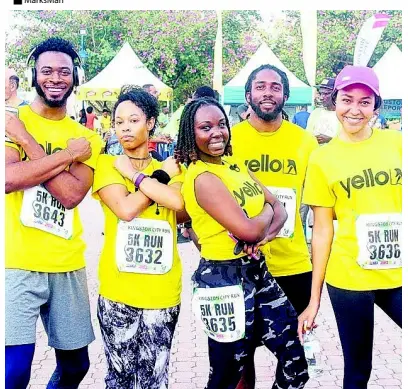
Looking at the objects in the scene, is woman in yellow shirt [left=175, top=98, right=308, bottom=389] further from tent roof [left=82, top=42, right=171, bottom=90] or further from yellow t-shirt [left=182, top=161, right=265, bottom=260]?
tent roof [left=82, top=42, right=171, bottom=90]

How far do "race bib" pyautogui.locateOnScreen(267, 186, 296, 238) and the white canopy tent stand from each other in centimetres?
909

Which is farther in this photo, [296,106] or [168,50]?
[168,50]

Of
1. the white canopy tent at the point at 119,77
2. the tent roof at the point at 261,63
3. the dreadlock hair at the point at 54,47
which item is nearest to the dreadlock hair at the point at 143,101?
the dreadlock hair at the point at 54,47

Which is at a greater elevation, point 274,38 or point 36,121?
point 274,38

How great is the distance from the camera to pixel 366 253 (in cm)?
273

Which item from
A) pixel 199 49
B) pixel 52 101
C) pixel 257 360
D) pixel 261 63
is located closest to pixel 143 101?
pixel 52 101

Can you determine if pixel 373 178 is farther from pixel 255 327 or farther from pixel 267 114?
pixel 255 327

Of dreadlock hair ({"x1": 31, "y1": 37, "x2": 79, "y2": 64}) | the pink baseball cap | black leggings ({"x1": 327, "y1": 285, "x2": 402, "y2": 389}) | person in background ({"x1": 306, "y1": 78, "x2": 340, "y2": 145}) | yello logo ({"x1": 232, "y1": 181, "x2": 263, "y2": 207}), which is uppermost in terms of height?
person in background ({"x1": 306, "y1": 78, "x2": 340, "y2": 145})

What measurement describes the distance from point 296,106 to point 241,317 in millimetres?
7841

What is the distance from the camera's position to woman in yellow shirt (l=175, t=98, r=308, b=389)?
2654mm

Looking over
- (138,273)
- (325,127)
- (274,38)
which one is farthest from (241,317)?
(274,38)

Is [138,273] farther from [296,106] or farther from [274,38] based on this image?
[274,38]

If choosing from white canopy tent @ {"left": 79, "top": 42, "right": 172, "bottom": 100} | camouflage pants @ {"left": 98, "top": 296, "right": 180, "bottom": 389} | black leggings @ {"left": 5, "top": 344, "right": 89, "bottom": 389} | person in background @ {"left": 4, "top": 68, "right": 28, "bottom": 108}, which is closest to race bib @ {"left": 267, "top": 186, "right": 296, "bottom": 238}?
camouflage pants @ {"left": 98, "top": 296, "right": 180, "bottom": 389}

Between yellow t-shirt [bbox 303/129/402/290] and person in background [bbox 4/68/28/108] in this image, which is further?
person in background [bbox 4/68/28/108]
